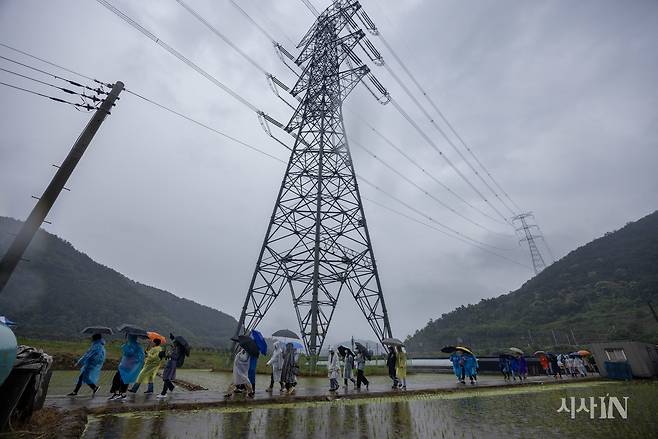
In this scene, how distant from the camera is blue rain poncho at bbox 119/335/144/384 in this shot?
973cm

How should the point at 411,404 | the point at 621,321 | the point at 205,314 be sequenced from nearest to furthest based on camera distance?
the point at 411,404 < the point at 621,321 < the point at 205,314

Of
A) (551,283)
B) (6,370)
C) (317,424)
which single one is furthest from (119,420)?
(551,283)

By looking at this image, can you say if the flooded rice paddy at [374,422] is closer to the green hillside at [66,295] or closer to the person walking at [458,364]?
the person walking at [458,364]

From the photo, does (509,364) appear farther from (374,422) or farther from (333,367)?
(374,422)

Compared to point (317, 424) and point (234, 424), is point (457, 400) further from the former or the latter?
point (234, 424)

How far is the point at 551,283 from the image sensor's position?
9294 cm

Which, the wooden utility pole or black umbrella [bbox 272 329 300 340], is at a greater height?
the wooden utility pole

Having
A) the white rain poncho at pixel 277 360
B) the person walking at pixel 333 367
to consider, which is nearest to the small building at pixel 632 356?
the person walking at pixel 333 367

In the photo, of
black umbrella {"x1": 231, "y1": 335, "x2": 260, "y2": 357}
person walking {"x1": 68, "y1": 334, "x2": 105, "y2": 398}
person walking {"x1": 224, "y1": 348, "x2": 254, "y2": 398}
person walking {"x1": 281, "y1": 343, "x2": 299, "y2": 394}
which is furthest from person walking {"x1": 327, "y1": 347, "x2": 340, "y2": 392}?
person walking {"x1": 68, "y1": 334, "x2": 105, "y2": 398}

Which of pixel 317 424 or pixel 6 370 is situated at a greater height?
pixel 6 370

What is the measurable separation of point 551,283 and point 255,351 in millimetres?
107797

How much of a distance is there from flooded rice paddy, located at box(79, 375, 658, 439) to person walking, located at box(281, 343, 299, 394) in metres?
2.10

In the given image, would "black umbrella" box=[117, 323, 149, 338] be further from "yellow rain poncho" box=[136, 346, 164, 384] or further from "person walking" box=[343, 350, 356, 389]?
"person walking" box=[343, 350, 356, 389]

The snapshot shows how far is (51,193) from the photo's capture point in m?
7.91
